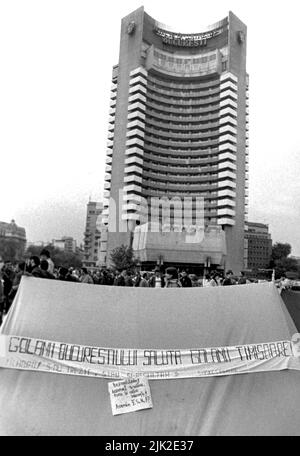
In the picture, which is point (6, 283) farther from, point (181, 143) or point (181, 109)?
point (181, 109)

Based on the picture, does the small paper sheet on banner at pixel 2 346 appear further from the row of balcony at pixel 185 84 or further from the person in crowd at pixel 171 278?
the row of balcony at pixel 185 84

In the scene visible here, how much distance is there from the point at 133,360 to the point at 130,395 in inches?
14.1

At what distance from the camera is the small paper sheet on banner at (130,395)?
3535 mm

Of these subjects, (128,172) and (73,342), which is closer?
(73,342)

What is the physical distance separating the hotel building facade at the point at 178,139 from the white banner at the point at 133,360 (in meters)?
74.5

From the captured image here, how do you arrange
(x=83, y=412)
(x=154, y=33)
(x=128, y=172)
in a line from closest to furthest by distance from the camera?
(x=83, y=412), (x=128, y=172), (x=154, y=33)

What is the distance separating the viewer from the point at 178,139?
9606 centimetres

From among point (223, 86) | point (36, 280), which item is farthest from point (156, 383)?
point (223, 86)

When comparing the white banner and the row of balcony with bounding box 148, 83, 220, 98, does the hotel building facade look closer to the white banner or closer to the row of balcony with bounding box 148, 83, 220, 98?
the row of balcony with bounding box 148, 83, 220, 98

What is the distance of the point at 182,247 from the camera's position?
7875 cm
